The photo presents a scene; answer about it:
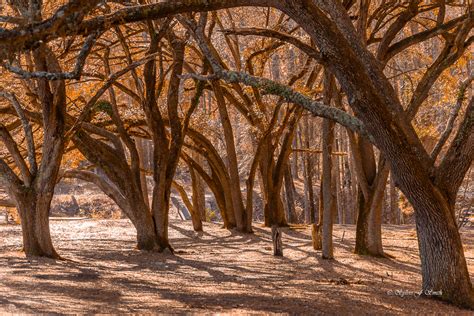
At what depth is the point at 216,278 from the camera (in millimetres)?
10031

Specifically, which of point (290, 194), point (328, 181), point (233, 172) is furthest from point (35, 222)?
point (290, 194)

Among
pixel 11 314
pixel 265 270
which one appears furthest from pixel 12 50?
pixel 265 270

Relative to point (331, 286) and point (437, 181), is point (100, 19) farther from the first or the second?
point (331, 286)

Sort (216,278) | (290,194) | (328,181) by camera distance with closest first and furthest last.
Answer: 1. (216,278)
2. (328,181)
3. (290,194)

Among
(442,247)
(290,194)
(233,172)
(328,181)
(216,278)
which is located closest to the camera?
(442,247)

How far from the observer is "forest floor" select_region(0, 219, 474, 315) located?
7130mm

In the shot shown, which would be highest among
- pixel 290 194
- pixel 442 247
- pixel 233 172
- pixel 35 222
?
pixel 233 172

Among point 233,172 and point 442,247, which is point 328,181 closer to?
point 442,247

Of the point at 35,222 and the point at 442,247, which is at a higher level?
the point at 35,222

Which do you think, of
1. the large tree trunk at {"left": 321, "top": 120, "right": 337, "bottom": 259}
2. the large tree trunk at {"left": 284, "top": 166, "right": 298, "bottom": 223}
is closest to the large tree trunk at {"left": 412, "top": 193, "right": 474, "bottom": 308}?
the large tree trunk at {"left": 321, "top": 120, "right": 337, "bottom": 259}

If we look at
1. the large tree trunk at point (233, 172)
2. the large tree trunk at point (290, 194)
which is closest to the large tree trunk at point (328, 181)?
the large tree trunk at point (233, 172)

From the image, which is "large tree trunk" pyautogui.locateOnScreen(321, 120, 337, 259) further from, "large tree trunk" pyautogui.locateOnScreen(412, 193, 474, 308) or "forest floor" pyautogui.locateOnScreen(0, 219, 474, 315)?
"large tree trunk" pyautogui.locateOnScreen(412, 193, 474, 308)

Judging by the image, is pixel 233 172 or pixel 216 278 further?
pixel 233 172

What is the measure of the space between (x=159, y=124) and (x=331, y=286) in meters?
5.64
